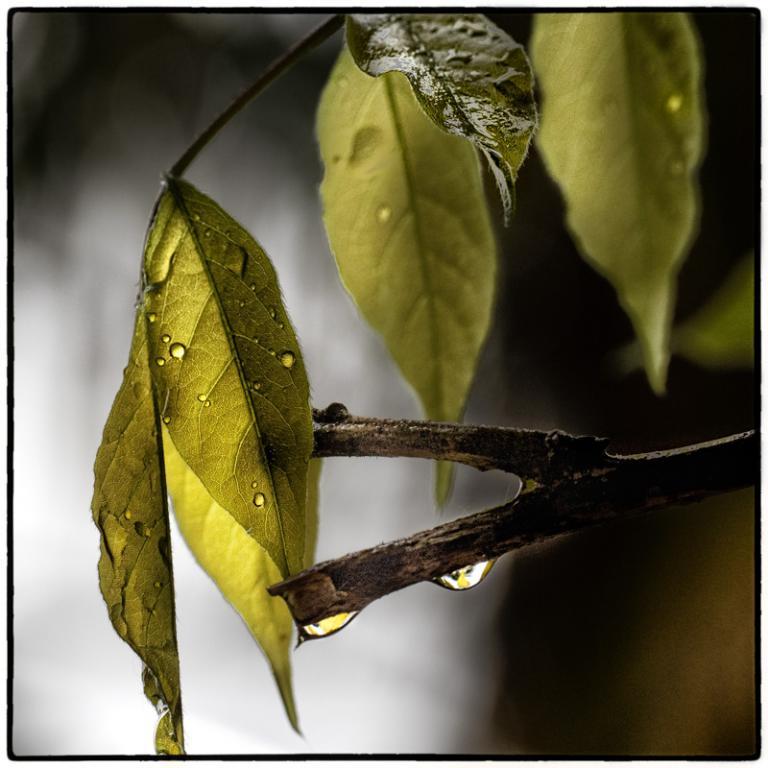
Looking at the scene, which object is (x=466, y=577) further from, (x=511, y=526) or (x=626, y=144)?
(x=626, y=144)

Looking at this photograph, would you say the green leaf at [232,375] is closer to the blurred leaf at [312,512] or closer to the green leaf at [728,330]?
the blurred leaf at [312,512]

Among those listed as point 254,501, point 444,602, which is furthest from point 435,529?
point 444,602

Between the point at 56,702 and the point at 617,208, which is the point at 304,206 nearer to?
the point at 617,208

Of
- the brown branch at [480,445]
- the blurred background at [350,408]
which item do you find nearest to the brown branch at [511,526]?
the brown branch at [480,445]

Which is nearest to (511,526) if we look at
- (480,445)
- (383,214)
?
(480,445)

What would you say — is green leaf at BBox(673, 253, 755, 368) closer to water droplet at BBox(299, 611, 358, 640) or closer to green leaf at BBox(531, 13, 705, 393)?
green leaf at BBox(531, 13, 705, 393)

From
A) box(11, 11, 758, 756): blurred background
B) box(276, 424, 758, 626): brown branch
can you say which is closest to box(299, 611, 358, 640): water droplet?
box(276, 424, 758, 626): brown branch
